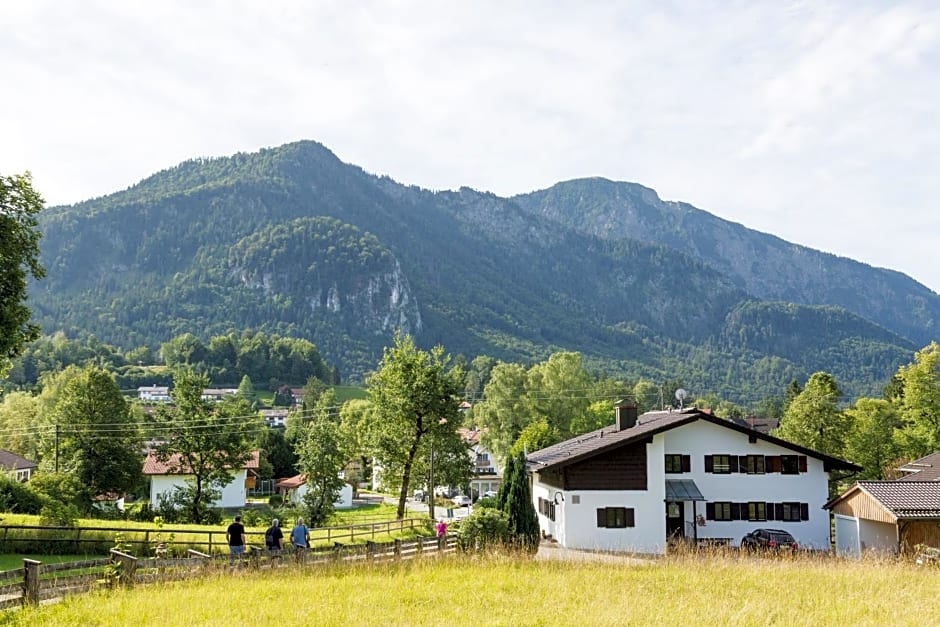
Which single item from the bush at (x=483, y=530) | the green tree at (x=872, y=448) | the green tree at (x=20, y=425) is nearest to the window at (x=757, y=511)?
the bush at (x=483, y=530)

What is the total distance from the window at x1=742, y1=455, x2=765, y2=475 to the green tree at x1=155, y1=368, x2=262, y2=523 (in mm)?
28004

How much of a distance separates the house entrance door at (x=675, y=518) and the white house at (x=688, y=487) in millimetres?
49

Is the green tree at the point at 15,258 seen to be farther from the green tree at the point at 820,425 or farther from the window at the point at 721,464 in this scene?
the green tree at the point at 820,425

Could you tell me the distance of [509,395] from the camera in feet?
258

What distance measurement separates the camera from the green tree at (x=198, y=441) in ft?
152

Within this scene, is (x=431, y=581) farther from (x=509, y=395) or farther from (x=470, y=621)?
(x=509, y=395)

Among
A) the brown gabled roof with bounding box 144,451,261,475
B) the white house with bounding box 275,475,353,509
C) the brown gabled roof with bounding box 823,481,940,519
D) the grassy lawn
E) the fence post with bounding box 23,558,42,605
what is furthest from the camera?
the white house with bounding box 275,475,353,509

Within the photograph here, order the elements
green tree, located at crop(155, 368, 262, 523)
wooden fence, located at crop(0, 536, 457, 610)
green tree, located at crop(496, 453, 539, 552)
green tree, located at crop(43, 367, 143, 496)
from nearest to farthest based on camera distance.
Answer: wooden fence, located at crop(0, 536, 457, 610), green tree, located at crop(496, 453, 539, 552), green tree, located at crop(155, 368, 262, 523), green tree, located at crop(43, 367, 143, 496)

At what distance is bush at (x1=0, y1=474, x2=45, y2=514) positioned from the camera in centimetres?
3838

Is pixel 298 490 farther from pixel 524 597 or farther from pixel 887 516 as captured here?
pixel 524 597

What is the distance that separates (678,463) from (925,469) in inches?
528

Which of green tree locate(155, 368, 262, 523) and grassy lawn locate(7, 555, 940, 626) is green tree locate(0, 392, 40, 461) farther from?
grassy lawn locate(7, 555, 940, 626)

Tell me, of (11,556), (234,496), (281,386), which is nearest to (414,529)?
(11,556)

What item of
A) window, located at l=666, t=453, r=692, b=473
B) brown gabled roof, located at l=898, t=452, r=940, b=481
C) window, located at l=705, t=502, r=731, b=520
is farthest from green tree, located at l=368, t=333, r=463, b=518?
brown gabled roof, located at l=898, t=452, r=940, b=481
